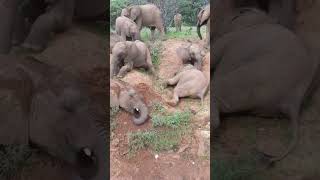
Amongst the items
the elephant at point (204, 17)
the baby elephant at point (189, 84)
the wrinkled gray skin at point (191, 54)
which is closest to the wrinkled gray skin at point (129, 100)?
the baby elephant at point (189, 84)

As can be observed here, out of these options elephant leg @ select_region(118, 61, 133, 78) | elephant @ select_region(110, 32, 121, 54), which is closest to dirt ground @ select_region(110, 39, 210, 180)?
elephant leg @ select_region(118, 61, 133, 78)

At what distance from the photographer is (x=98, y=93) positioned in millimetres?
2537

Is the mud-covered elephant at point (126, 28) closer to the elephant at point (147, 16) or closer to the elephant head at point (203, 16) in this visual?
the elephant at point (147, 16)

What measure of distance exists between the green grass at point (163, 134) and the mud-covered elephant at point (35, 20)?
59cm

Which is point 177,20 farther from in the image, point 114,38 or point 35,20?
point 35,20

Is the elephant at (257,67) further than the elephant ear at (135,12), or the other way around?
the elephant ear at (135,12)

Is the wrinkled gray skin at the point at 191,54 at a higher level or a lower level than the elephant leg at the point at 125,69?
higher

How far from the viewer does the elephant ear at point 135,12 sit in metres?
2.62

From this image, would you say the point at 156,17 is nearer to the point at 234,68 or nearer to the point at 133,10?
the point at 133,10

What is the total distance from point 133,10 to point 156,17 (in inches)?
4.7

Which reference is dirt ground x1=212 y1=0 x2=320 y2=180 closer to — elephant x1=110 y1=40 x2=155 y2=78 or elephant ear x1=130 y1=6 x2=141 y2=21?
elephant x1=110 y1=40 x2=155 y2=78

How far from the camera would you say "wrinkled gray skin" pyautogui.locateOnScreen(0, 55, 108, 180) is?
2502 millimetres

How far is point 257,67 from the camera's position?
2525 millimetres

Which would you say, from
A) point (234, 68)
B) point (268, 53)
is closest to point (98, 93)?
point (234, 68)
